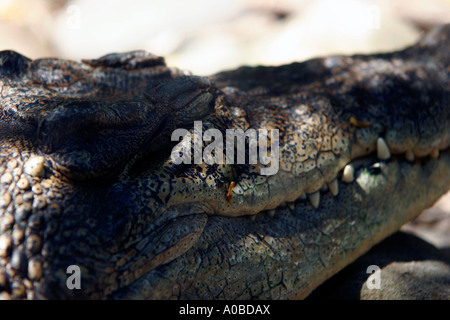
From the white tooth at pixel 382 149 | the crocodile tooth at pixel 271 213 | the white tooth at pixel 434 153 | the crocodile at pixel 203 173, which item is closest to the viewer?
the crocodile at pixel 203 173

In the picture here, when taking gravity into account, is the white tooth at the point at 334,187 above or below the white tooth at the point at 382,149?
below

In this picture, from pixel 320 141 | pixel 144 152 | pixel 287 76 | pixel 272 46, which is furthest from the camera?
pixel 272 46

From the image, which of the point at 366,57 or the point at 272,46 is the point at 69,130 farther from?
the point at 272,46

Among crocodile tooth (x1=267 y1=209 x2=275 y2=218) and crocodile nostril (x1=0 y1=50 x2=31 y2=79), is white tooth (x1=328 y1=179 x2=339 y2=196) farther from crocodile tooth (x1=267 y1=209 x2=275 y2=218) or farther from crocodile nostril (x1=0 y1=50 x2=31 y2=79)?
crocodile nostril (x1=0 y1=50 x2=31 y2=79)

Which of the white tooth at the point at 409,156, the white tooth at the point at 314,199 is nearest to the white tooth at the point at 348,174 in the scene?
the white tooth at the point at 314,199

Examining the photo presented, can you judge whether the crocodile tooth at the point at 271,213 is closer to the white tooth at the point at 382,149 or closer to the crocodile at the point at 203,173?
the crocodile at the point at 203,173
